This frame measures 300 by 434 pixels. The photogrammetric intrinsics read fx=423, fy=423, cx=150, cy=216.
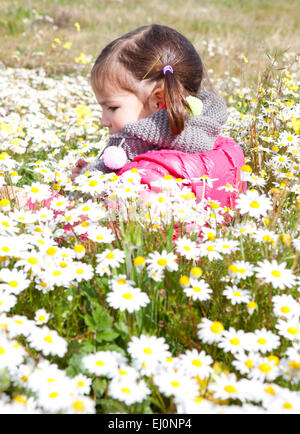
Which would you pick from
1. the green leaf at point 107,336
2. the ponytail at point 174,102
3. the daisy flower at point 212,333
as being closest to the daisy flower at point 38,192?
the ponytail at point 174,102

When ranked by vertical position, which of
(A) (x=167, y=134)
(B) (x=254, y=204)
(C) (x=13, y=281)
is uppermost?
(A) (x=167, y=134)

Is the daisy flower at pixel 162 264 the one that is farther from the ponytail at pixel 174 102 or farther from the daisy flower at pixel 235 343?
the ponytail at pixel 174 102

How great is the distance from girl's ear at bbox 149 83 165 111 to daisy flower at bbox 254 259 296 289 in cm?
156

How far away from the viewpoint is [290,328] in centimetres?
145

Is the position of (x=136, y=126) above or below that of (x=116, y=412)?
above

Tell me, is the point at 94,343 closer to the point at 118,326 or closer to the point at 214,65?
the point at 118,326

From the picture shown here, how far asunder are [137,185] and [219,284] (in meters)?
0.63

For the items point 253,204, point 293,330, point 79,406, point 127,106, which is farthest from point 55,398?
point 127,106

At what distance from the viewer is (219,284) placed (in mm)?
1811

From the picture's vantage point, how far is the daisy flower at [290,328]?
4.68 ft

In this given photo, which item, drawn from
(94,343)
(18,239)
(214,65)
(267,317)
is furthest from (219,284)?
(214,65)

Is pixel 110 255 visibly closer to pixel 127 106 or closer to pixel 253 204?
pixel 253 204

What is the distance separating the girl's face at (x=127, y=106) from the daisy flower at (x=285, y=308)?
170 cm

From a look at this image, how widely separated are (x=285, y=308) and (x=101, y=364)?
26.6 inches
